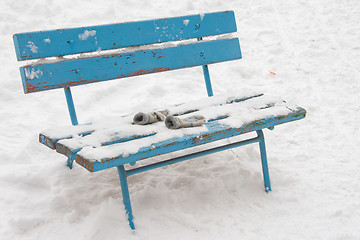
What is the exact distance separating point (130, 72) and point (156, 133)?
0.76m

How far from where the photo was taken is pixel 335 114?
4.00m

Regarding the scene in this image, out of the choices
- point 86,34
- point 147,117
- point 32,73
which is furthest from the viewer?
point 86,34

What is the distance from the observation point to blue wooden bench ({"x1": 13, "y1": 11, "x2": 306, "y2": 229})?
2.27 meters

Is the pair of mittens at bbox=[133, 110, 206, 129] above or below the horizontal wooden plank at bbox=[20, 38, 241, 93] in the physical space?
below

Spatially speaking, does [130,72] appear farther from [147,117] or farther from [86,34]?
[147,117]

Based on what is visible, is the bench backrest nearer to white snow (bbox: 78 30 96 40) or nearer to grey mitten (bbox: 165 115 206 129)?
white snow (bbox: 78 30 96 40)

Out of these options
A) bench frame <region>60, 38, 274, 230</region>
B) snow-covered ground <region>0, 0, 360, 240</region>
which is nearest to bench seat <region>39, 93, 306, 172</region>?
bench frame <region>60, 38, 274, 230</region>

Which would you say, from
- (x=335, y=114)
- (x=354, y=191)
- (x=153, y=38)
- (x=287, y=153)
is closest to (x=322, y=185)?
(x=354, y=191)

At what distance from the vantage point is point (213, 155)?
11.2 feet

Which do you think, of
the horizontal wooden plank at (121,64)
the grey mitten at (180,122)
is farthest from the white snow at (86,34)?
the grey mitten at (180,122)

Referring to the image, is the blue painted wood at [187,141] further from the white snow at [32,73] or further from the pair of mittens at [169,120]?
the white snow at [32,73]

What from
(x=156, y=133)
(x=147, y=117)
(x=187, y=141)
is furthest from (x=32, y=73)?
(x=187, y=141)

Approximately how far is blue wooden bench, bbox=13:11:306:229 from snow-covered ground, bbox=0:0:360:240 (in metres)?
0.21

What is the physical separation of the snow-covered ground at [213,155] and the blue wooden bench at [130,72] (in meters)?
0.21
